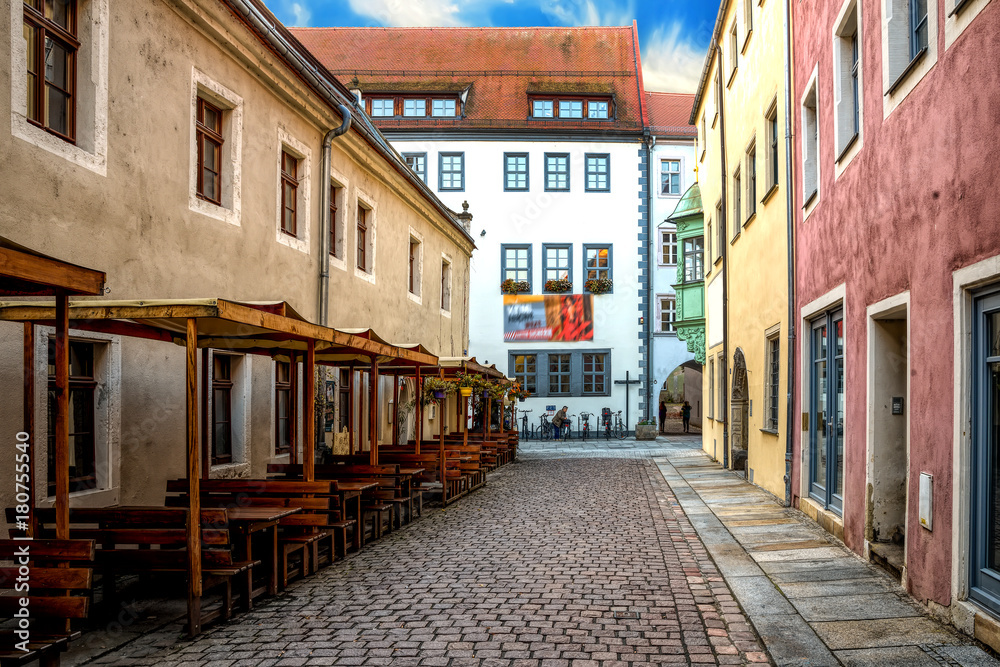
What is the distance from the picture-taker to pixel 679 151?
36281 millimetres

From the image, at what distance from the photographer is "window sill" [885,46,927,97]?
6777mm

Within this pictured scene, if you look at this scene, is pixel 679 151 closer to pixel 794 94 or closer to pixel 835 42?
pixel 794 94

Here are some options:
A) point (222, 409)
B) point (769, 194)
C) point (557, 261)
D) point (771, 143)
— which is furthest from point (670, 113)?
point (222, 409)

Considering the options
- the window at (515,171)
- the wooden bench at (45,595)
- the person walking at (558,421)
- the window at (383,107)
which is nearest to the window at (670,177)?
the window at (515,171)

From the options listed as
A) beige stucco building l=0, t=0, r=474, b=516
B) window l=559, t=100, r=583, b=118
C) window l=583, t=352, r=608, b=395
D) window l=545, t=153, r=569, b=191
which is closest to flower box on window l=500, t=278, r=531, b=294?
window l=583, t=352, r=608, b=395

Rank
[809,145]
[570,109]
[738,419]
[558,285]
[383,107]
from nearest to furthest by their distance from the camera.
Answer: [809,145], [738,419], [558,285], [383,107], [570,109]

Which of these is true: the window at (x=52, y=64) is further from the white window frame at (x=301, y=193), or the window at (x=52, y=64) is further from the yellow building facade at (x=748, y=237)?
the yellow building facade at (x=748, y=237)

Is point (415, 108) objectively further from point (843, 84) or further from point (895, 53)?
point (895, 53)

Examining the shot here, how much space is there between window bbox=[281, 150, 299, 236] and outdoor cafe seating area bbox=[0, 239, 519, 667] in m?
2.89

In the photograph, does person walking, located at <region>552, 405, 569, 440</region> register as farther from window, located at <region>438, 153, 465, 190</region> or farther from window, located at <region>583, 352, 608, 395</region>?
window, located at <region>438, 153, 465, 190</region>

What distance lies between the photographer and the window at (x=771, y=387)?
14516 millimetres

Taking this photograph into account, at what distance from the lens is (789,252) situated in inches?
489

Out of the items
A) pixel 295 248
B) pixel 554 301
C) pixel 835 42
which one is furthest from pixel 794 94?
pixel 554 301

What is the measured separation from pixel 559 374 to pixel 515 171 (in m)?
8.30
